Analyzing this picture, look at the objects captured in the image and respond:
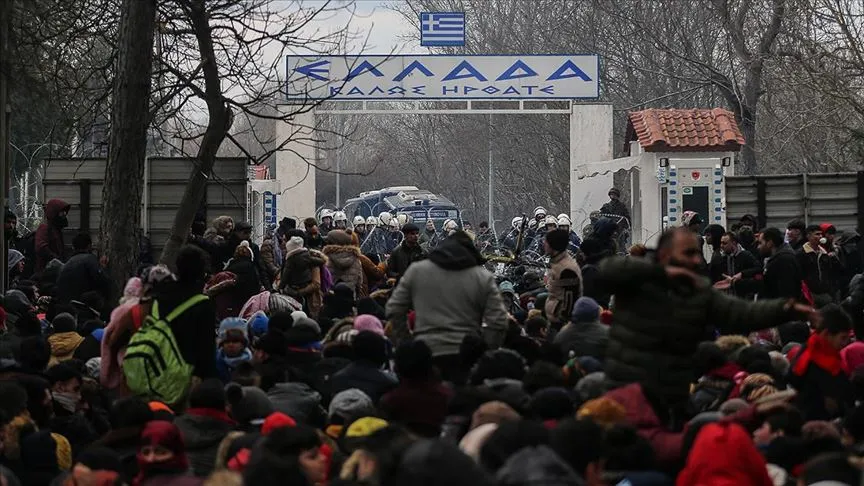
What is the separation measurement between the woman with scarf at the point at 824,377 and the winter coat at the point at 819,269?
676 centimetres

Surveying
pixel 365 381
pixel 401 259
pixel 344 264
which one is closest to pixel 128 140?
pixel 344 264

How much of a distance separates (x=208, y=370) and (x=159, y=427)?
9.21ft

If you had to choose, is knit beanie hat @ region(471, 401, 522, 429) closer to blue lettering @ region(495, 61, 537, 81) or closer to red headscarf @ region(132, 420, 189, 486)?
red headscarf @ region(132, 420, 189, 486)

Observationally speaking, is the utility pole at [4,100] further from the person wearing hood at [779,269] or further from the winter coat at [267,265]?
the person wearing hood at [779,269]

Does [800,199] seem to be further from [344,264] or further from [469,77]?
[344,264]

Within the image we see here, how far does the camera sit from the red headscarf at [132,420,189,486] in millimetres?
8609

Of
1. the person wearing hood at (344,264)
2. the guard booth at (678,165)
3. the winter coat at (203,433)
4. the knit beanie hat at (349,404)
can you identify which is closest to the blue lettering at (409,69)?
the guard booth at (678,165)

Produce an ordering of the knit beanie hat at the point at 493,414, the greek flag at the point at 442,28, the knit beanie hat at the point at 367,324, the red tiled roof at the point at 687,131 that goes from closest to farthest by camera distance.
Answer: the knit beanie hat at the point at 493,414 < the knit beanie hat at the point at 367,324 < the red tiled roof at the point at 687,131 < the greek flag at the point at 442,28

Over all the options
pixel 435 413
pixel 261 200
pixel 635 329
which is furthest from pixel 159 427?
pixel 261 200

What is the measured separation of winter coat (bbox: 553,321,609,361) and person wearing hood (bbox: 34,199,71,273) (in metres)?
10.4

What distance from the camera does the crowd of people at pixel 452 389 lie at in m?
7.90

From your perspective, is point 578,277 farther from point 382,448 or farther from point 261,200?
point 261,200

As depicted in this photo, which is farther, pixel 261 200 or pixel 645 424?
pixel 261 200

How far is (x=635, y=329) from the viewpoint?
9508mm
